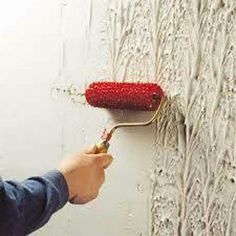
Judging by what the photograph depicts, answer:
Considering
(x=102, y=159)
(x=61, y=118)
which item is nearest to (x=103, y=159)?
(x=102, y=159)

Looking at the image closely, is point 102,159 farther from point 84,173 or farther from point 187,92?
point 187,92

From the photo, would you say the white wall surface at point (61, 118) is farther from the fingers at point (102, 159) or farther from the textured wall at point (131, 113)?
the fingers at point (102, 159)

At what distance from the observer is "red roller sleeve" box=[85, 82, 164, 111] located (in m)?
0.85

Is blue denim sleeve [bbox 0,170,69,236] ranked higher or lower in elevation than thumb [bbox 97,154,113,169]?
lower

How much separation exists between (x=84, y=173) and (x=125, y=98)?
0.18 m

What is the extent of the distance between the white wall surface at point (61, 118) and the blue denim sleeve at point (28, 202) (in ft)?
0.85

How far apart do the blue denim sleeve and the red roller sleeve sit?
227 millimetres

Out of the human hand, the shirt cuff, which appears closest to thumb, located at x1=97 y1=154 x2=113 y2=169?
the human hand

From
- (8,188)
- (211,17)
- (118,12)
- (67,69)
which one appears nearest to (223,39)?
(211,17)

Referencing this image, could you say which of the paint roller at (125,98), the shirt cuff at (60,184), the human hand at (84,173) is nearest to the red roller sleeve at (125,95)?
the paint roller at (125,98)

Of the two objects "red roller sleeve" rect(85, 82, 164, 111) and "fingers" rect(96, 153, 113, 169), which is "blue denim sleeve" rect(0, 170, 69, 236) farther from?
"red roller sleeve" rect(85, 82, 164, 111)

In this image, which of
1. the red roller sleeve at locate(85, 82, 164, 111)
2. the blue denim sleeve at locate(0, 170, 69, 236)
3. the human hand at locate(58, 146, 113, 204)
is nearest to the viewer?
the blue denim sleeve at locate(0, 170, 69, 236)

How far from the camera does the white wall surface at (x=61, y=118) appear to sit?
0.94 meters

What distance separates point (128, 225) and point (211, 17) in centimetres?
46
